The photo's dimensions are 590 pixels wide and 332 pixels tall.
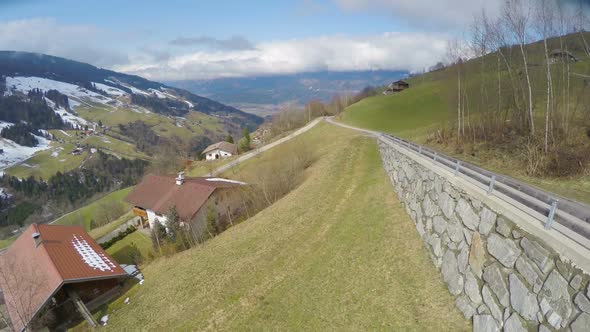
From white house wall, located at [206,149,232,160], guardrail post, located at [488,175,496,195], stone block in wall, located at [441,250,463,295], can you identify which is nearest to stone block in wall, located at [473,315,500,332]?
stone block in wall, located at [441,250,463,295]

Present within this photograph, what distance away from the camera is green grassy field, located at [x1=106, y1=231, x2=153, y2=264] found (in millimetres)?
38775

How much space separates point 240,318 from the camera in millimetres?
16391

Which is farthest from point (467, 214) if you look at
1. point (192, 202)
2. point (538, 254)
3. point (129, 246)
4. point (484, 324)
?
point (129, 246)

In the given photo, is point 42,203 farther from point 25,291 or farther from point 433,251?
point 433,251

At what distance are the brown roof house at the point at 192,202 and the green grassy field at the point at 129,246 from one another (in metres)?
2.71

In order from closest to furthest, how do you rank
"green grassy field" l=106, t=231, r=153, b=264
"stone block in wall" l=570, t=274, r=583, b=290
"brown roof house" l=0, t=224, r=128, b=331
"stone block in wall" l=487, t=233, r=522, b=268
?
"stone block in wall" l=570, t=274, r=583, b=290
"stone block in wall" l=487, t=233, r=522, b=268
"brown roof house" l=0, t=224, r=128, b=331
"green grassy field" l=106, t=231, r=153, b=264

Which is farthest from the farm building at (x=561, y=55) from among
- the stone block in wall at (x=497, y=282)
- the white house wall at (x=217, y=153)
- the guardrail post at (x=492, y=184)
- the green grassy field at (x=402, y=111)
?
the white house wall at (x=217, y=153)

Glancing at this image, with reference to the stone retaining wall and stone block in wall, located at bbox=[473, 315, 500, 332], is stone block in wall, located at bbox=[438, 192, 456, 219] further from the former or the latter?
stone block in wall, located at bbox=[473, 315, 500, 332]

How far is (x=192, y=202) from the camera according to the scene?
38875mm

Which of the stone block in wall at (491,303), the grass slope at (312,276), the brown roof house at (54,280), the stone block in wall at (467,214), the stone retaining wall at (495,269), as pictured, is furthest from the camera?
the brown roof house at (54,280)

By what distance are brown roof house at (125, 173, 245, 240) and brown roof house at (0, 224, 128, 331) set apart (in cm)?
878

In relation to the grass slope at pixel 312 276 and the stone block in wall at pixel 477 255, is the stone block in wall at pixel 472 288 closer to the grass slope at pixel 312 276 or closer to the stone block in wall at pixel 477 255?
the stone block in wall at pixel 477 255

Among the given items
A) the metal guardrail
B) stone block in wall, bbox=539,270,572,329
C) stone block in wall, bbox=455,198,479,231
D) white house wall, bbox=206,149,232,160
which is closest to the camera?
stone block in wall, bbox=539,270,572,329

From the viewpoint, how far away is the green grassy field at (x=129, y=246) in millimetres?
38775
